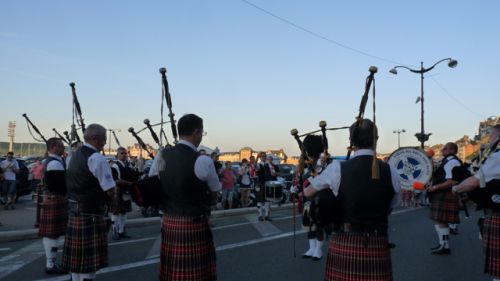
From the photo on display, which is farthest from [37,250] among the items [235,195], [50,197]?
[235,195]

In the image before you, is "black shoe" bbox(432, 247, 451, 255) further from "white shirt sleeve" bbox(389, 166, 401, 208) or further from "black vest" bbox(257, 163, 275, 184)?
"black vest" bbox(257, 163, 275, 184)

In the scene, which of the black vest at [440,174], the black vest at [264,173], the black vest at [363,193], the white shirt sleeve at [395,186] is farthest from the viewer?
the black vest at [264,173]

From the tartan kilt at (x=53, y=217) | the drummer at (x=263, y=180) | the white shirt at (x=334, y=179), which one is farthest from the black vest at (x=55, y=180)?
the drummer at (x=263, y=180)

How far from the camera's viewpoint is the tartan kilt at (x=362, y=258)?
3.05 m

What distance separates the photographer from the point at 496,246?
4004 millimetres

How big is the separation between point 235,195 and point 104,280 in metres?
9.30

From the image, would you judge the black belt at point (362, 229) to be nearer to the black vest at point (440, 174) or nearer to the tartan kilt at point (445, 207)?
the black vest at point (440, 174)

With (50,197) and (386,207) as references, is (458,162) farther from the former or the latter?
(50,197)

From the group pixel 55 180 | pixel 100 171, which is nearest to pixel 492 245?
pixel 100 171

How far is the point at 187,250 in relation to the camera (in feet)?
11.5

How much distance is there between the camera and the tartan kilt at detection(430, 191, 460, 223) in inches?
287

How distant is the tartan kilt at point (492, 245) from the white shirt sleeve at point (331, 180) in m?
1.99

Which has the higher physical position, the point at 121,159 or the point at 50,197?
the point at 121,159

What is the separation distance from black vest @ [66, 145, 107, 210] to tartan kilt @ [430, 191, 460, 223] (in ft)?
18.4
